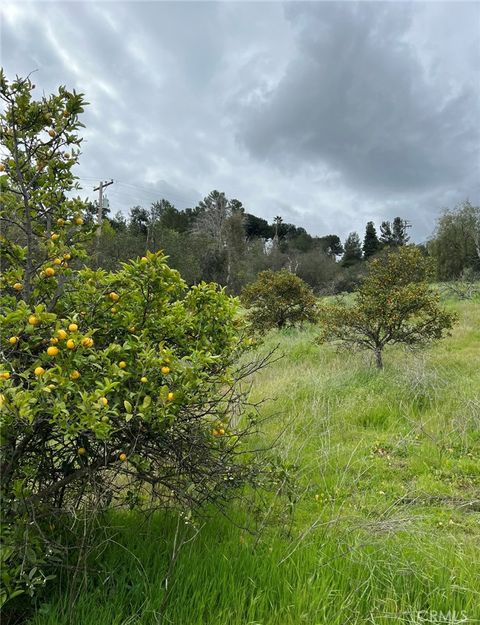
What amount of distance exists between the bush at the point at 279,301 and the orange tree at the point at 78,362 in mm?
8704

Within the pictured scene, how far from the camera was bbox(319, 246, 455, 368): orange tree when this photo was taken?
684 centimetres

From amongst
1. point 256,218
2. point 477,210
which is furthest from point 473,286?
point 256,218

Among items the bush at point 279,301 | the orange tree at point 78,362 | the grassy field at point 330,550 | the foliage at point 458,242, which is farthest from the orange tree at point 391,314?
the foliage at point 458,242

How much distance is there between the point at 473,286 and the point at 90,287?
18.1 meters

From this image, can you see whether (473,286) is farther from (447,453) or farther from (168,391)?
(168,391)

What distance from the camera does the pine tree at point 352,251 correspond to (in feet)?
158

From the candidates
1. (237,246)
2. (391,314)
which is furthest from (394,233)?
(391,314)

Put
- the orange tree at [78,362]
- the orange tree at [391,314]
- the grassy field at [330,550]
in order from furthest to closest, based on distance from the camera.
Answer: the orange tree at [391,314] → the grassy field at [330,550] → the orange tree at [78,362]

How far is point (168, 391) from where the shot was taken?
180 centimetres

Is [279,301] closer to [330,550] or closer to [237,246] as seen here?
[330,550]

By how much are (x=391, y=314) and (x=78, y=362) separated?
6.18 m

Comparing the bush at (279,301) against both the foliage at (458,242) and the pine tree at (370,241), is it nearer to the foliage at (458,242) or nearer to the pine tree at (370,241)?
the foliage at (458,242)

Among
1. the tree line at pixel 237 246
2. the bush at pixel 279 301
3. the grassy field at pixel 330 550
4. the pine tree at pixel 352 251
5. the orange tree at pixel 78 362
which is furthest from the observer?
the pine tree at pixel 352 251

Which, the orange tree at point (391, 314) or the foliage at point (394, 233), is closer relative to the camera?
the orange tree at point (391, 314)
